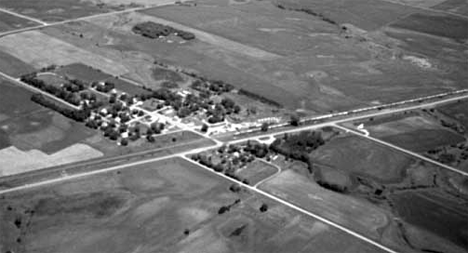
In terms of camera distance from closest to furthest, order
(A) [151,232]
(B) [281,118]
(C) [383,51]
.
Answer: (A) [151,232]
(B) [281,118]
(C) [383,51]

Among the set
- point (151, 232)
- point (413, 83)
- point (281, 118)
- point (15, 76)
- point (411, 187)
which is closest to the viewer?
point (151, 232)

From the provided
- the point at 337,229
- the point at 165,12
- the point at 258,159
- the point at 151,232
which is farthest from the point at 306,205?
the point at 165,12

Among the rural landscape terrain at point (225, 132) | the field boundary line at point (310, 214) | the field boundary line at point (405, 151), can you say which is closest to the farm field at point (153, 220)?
the rural landscape terrain at point (225, 132)

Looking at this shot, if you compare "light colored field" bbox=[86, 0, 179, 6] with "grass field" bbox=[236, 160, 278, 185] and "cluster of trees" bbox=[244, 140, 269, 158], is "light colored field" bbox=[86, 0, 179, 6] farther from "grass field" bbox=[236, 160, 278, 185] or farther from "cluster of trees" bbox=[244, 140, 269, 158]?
"grass field" bbox=[236, 160, 278, 185]

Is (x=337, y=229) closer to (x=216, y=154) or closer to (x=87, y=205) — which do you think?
(x=216, y=154)

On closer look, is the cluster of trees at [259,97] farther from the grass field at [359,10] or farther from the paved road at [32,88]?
the grass field at [359,10]
